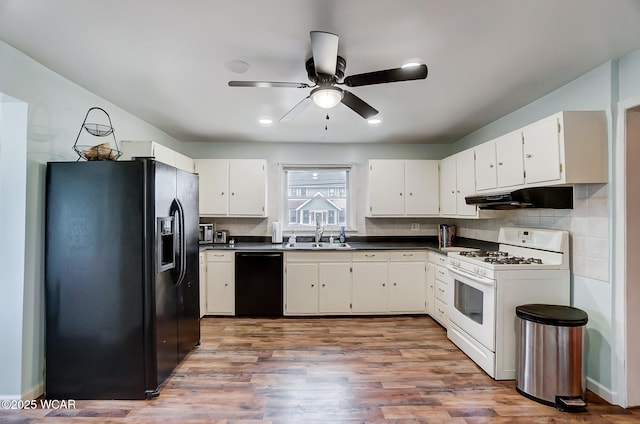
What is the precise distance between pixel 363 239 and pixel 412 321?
1372mm

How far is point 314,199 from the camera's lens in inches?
190

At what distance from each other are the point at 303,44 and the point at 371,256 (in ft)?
9.00

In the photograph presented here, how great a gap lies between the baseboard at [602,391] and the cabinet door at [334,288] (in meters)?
2.36

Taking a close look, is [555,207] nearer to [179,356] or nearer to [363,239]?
[363,239]

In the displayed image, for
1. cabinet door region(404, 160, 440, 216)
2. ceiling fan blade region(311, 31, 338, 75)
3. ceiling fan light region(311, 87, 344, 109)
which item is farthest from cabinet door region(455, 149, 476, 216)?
ceiling fan blade region(311, 31, 338, 75)

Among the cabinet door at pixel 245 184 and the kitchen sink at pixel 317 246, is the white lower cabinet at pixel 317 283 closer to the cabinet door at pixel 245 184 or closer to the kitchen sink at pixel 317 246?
the kitchen sink at pixel 317 246

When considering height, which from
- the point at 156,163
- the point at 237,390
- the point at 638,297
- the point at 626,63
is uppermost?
the point at 626,63

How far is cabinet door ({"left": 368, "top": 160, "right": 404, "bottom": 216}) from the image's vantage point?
446cm

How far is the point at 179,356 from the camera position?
270 cm

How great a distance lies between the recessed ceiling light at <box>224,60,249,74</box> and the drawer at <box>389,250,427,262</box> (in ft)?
9.16

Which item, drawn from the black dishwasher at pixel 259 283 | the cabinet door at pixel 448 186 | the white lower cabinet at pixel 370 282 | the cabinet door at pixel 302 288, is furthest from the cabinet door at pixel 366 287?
the cabinet door at pixel 448 186

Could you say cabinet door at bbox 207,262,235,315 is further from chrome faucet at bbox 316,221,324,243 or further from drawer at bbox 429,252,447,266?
drawer at bbox 429,252,447,266

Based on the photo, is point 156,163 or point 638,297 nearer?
point 638,297

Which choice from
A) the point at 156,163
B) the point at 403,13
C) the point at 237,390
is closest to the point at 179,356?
the point at 237,390
